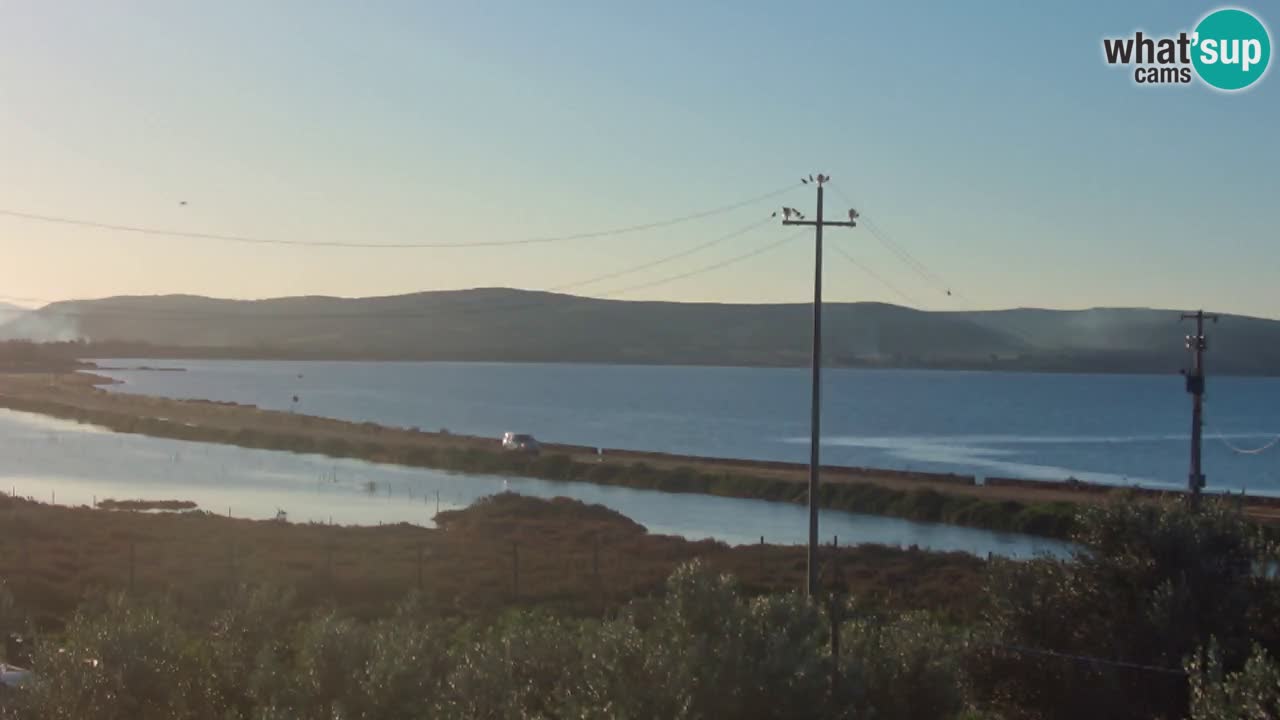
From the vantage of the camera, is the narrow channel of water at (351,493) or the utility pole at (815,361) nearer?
the utility pole at (815,361)

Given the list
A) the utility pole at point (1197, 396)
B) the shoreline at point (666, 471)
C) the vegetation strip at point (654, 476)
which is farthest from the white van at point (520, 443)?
the utility pole at point (1197, 396)

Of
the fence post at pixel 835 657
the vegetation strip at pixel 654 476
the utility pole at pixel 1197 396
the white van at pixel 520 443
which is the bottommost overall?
the vegetation strip at pixel 654 476

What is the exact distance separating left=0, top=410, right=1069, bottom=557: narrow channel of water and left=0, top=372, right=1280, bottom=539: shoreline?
1285 mm

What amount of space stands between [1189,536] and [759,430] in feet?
354

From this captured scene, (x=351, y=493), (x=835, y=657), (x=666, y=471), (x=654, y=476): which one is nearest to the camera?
(x=835, y=657)

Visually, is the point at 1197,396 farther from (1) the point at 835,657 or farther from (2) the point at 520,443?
(2) the point at 520,443

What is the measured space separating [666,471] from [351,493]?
17.8 meters

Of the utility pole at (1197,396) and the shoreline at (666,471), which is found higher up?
the utility pole at (1197,396)

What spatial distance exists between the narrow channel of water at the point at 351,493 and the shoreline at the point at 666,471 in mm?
1285

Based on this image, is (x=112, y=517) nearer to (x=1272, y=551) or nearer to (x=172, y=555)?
(x=172, y=555)

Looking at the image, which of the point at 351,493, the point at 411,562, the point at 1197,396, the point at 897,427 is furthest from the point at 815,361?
the point at 897,427

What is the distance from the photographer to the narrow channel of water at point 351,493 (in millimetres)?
52031

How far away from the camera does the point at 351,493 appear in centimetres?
6297

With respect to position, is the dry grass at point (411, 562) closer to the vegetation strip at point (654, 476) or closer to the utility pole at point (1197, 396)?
the utility pole at point (1197, 396)
